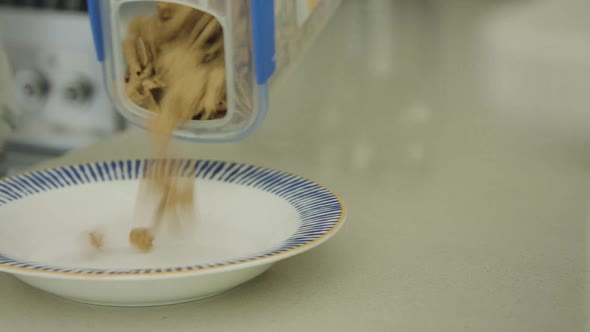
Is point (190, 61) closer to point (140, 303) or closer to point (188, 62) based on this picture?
point (188, 62)

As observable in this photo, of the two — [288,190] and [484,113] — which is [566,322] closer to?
[288,190]

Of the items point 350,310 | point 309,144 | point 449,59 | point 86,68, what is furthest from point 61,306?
point 449,59

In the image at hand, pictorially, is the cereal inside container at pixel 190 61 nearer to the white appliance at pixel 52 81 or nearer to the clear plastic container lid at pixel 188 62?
the clear plastic container lid at pixel 188 62

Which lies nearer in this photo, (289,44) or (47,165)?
(289,44)

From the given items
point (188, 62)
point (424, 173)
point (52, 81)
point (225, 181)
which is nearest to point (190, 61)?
point (188, 62)

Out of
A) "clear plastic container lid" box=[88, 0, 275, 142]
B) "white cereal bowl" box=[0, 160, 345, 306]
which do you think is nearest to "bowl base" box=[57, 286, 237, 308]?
"white cereal bowl" box=[0, 160, 345, 306]

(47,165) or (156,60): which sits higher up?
(156,60)
